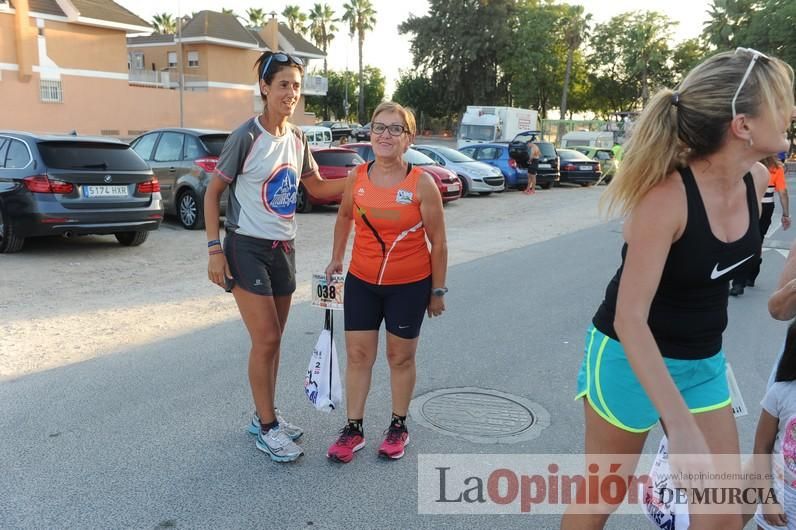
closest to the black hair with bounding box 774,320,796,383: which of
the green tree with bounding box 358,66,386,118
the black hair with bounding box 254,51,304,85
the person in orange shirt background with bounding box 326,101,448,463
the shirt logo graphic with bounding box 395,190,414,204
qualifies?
the person in orange shirt background with bounding box 326,101,448,463

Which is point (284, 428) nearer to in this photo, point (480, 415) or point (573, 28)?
point (480, 415)

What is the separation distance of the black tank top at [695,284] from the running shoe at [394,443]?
1.78m

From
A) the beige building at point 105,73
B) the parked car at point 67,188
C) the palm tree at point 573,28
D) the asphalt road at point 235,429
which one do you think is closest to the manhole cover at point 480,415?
the asphalt road at point 235,429

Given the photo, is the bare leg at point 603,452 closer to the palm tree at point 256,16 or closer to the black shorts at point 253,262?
the black shorts at point 253,262

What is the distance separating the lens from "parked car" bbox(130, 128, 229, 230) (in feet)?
36.8

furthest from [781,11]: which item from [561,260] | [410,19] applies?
[561,260]

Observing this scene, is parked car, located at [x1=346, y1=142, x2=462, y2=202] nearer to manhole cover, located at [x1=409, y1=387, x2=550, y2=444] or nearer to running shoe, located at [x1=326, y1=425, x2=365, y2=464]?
manhole cover, located at [x1=409, y1=387, x2=550, y2=444]

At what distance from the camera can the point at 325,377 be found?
373 cm

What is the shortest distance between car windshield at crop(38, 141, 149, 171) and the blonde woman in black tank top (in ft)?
26.6

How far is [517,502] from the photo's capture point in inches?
128

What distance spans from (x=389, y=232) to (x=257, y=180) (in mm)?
743

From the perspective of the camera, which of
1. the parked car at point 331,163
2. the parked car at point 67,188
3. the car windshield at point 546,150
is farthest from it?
the car windshield at point 546,150

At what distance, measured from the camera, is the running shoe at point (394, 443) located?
3582 mm

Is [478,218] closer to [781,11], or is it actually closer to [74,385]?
[74,385]
